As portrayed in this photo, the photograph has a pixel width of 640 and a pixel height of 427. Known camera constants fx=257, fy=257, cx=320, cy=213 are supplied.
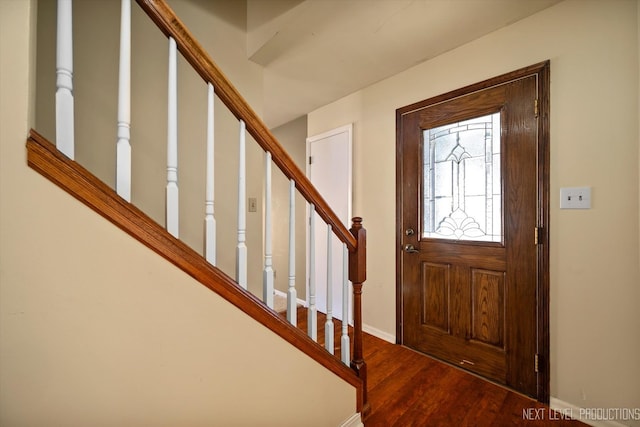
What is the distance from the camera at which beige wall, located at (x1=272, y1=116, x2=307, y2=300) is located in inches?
125

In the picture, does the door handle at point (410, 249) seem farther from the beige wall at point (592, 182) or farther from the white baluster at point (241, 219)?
the white baluster at point (241, 219)

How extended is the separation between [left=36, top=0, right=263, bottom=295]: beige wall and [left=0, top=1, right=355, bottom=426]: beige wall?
78cm

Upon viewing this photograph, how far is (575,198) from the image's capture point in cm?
138

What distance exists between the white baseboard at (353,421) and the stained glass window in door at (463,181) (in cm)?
127

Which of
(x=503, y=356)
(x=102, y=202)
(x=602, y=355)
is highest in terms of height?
(x=102, y=202)

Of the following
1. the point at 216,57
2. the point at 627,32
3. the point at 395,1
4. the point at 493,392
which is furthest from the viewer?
the point at 216,57

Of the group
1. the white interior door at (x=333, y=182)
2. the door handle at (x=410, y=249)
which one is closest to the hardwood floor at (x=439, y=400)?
the white interior door at (x=333, y=182)

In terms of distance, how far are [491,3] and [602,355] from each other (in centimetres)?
196

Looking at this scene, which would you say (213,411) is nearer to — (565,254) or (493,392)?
(493,392)

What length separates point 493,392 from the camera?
1.59 m

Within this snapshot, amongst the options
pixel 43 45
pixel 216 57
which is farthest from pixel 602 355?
pixel 43 45

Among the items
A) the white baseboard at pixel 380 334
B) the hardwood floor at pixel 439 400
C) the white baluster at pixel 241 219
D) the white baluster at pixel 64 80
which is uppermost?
the white baluster at pixel 64 80

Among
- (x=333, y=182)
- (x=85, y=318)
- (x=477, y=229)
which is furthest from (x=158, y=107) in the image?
(x=477, y=229)

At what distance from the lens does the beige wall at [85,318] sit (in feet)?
1.83
